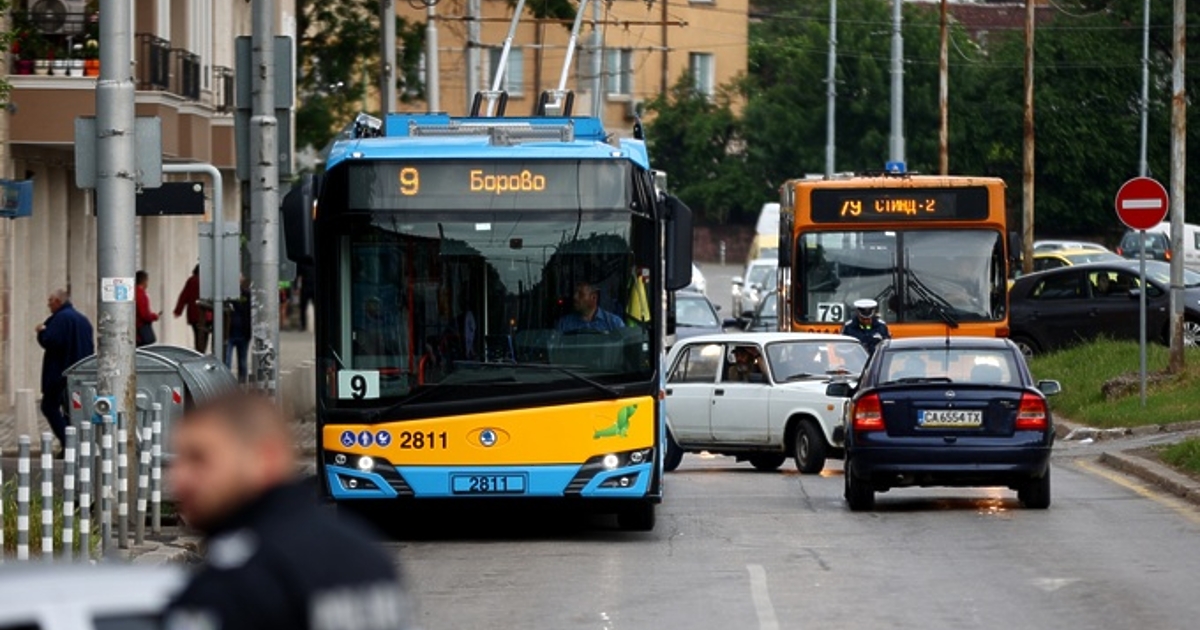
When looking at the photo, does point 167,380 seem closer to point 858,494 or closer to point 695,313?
point 858,494

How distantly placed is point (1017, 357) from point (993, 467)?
1101 mm

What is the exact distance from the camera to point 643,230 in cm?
1700

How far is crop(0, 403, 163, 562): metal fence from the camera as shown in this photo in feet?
43.9

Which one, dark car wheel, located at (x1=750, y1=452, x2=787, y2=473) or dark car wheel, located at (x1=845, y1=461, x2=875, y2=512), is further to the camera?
dark car wheel, located at (x1=750, y1=452, x2=787, y2=473)

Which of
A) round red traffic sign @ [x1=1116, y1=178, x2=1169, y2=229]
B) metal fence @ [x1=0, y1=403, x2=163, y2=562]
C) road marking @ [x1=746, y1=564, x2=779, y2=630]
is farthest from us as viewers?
round red traffic sign @ [x1=1116, y1=178, x2=1169, y2=229]

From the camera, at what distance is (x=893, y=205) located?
3012 cm

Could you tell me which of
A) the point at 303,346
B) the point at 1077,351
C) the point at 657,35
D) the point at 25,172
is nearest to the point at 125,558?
the point at 25,172

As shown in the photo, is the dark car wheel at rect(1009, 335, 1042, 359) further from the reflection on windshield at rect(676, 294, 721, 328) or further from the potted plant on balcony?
the potted plant on balcony

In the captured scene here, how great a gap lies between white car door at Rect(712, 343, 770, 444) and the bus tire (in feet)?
23.0

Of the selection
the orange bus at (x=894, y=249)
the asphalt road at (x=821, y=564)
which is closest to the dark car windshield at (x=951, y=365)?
the asphalt road at (x=821, y=564)

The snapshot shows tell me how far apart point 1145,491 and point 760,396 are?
4.67m

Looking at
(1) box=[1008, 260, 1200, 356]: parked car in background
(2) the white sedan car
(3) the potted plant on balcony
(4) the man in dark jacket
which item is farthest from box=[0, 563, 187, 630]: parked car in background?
(1) box=[1008, 260, 1200, 356]: parked car in background

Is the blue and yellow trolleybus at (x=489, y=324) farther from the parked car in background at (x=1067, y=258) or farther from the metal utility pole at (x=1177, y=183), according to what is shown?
the parked car in background at (x=1067, y=258)

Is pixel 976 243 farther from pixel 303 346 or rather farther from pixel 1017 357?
pixel 303 346
